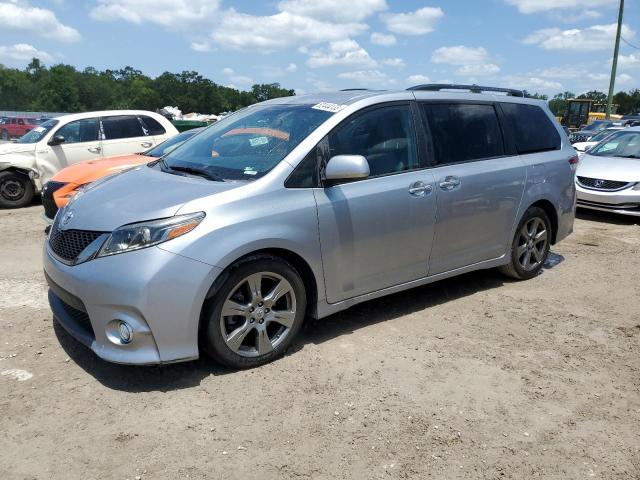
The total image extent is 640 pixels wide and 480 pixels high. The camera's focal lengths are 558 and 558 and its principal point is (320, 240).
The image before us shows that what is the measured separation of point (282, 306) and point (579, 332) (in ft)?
8.14

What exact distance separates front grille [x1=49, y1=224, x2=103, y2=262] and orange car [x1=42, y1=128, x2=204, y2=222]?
10.4 ft

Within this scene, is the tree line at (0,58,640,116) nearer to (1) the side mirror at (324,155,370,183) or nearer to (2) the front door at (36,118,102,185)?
(2) the front door at (36,118,102,185)

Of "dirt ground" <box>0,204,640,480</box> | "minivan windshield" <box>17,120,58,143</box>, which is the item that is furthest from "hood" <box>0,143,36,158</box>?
"dirt ground" <box>0,204,640,480</box>

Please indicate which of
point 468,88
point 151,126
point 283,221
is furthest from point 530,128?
point 151,126

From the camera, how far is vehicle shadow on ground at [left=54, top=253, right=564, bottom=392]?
3520 mm

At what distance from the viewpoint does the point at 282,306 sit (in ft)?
12.5

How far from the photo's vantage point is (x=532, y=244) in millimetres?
5676

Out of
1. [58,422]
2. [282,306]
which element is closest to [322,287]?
[282,306]

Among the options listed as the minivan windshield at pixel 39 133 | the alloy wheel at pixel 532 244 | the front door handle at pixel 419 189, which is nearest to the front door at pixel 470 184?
the front door handle at pixel 419 189

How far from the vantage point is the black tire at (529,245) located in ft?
18.0

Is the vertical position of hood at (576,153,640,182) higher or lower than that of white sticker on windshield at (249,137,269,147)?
lower

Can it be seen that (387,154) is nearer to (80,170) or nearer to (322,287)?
(322,287)

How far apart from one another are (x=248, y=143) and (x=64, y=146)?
7.13m

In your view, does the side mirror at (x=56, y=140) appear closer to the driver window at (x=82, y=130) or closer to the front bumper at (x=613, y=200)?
the driver window at (x=82, y=130)
